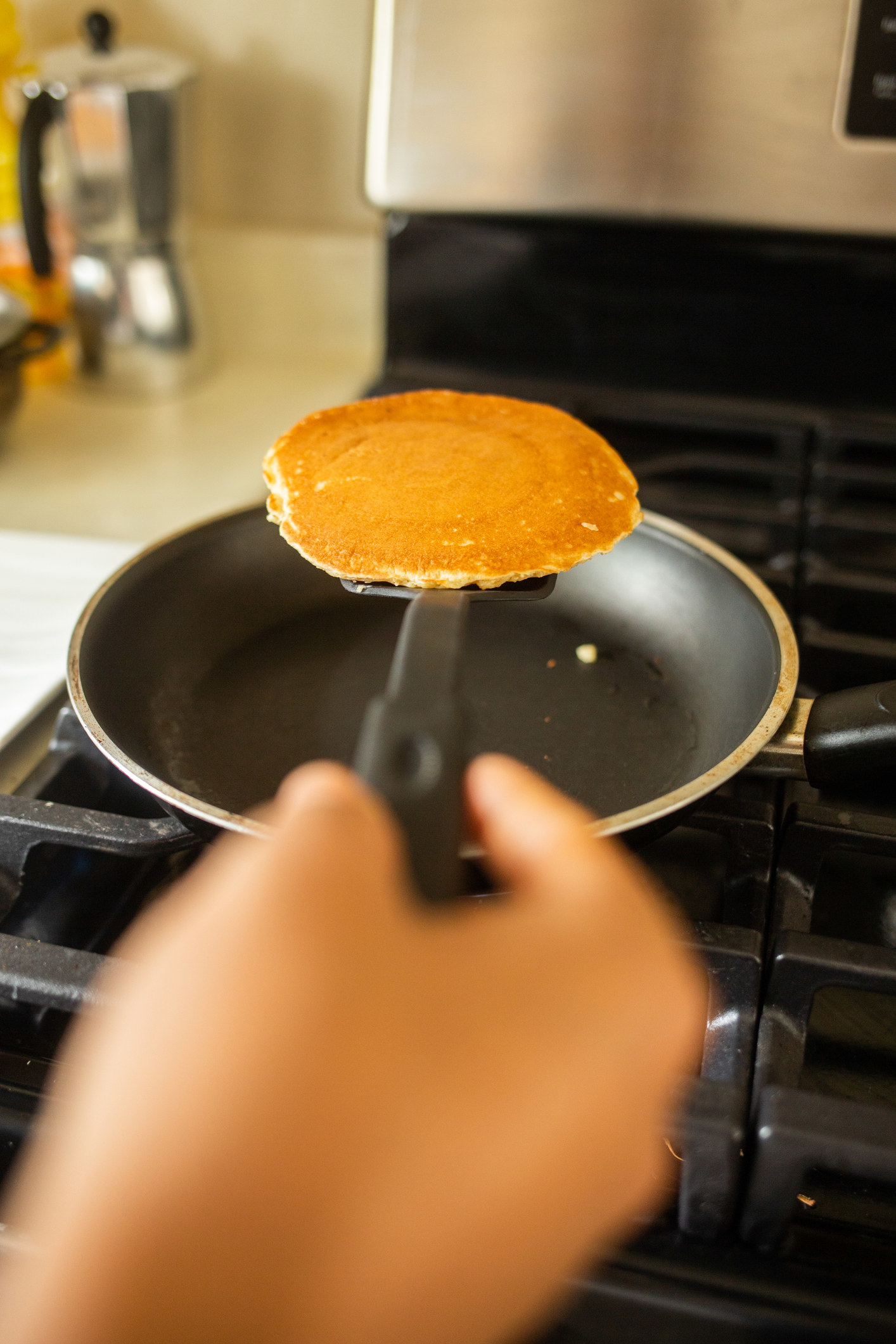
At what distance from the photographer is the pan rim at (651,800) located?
44 cm

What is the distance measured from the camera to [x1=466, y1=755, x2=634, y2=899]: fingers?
11.5 inches

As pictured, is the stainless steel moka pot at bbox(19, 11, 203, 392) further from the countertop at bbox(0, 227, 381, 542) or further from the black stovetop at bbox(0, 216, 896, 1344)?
the black stovetop at bbox(0, 216, 896, 1344)

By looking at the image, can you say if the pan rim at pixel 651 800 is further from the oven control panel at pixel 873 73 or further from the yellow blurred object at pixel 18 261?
the yellow blurred object at pixel 18 261

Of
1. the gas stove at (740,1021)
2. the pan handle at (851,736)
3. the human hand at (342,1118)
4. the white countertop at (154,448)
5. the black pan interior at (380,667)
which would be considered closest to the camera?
the human hand at (342,1118)

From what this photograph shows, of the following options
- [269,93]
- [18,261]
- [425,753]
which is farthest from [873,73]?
[18,261]

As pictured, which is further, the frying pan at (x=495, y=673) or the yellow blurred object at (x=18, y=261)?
the yellow blurred object at (x=18, y=261)

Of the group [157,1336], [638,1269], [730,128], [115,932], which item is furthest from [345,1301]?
[730,128]

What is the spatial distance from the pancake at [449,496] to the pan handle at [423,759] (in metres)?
0.15

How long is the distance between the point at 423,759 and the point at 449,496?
278 mm

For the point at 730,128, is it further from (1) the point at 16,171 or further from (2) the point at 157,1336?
(2) the point at 157,1336

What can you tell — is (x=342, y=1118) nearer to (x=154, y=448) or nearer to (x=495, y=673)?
(x=495, y=673)

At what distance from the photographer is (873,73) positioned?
0.77 m

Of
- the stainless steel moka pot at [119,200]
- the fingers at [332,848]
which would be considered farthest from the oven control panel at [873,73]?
the fingers at [332,848]

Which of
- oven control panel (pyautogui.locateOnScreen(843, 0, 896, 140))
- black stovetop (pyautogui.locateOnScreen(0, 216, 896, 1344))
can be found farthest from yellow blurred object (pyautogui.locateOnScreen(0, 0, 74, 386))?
oven control panel (pyautogui.locateOnScreen(843, 0, 896, 140))
